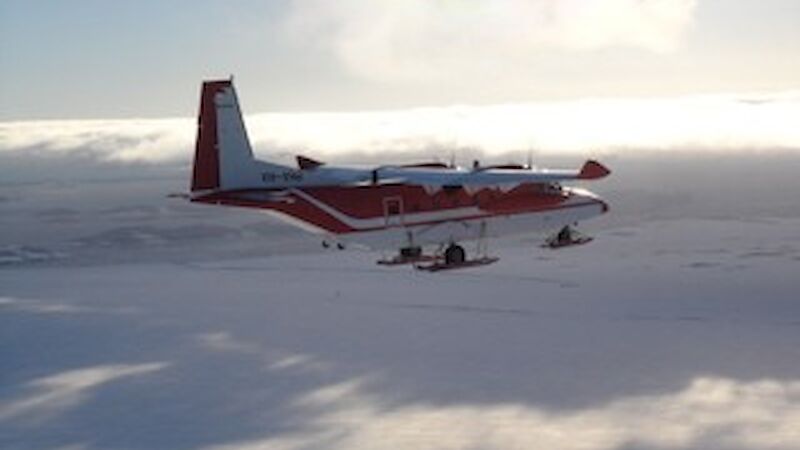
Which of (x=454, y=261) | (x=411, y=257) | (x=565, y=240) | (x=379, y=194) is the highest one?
(x=379, y=194)

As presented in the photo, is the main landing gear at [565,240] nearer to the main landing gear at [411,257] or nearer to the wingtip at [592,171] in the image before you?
the wingtip at [592,171]

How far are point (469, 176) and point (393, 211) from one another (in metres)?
3.27

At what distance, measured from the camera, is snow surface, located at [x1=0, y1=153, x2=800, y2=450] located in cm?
3597

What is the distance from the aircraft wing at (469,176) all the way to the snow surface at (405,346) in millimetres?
9737

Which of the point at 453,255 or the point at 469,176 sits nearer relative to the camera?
the point at 469,176

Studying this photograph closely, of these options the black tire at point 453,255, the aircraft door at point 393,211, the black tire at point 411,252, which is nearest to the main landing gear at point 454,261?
the black tire at point 453,255

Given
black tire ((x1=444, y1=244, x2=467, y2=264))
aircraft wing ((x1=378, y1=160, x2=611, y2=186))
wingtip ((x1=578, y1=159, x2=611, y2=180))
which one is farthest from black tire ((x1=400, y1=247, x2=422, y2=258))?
wingtip ((x1=578, y1=159, x2=611, y2=180))

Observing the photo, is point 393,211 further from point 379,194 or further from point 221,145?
point 221,145

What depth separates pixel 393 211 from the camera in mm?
35188

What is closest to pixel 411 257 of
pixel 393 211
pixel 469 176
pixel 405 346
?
pixel 393 211

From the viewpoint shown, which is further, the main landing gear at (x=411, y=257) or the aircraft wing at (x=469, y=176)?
the main landing gear at (x=411, y=257)

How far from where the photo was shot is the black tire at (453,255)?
36.5 metres

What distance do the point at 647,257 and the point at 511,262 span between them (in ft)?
38.3

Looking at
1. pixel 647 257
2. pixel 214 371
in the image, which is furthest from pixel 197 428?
pixel 647 257
